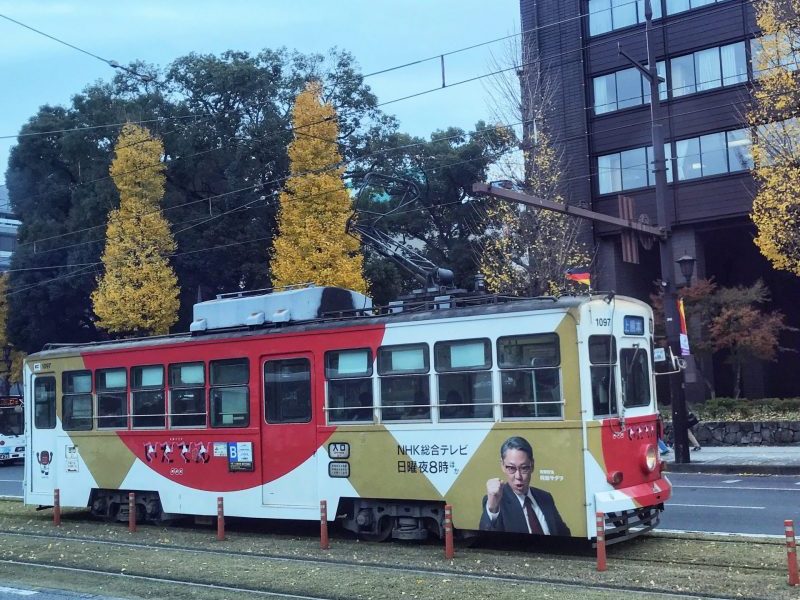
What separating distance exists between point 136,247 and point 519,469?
2686 centimetres

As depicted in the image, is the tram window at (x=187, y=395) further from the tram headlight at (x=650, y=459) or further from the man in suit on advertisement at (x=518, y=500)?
the tram headlight at (x=650, y=459)

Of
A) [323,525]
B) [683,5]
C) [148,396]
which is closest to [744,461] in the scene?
[323,525]

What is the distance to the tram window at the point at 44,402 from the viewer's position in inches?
656

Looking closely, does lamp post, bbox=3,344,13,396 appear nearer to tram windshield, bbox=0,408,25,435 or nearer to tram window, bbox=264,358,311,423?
tram windshield, bbox=0,408,25,435

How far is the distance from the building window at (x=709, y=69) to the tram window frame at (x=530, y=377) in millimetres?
23329

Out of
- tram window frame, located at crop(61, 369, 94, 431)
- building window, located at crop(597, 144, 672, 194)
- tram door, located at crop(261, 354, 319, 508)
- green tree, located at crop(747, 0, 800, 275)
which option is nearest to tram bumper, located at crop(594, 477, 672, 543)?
tram door, located at crop(261, 354, 319, 508)

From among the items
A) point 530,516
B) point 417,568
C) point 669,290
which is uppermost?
point 669,290

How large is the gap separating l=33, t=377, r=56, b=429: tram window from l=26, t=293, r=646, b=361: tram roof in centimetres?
99

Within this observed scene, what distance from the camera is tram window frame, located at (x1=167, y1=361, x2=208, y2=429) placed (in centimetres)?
1422

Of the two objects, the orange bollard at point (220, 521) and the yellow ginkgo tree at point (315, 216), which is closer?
the orange bollard at point (220, 521)

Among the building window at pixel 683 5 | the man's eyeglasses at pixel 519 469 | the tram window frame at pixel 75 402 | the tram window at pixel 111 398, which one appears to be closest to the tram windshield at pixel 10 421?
the tram window frame at pixel 75 402

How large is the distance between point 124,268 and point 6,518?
19.0 metres

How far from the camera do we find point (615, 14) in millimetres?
33719

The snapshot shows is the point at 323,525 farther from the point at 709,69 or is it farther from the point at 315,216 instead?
the point at 709,69
